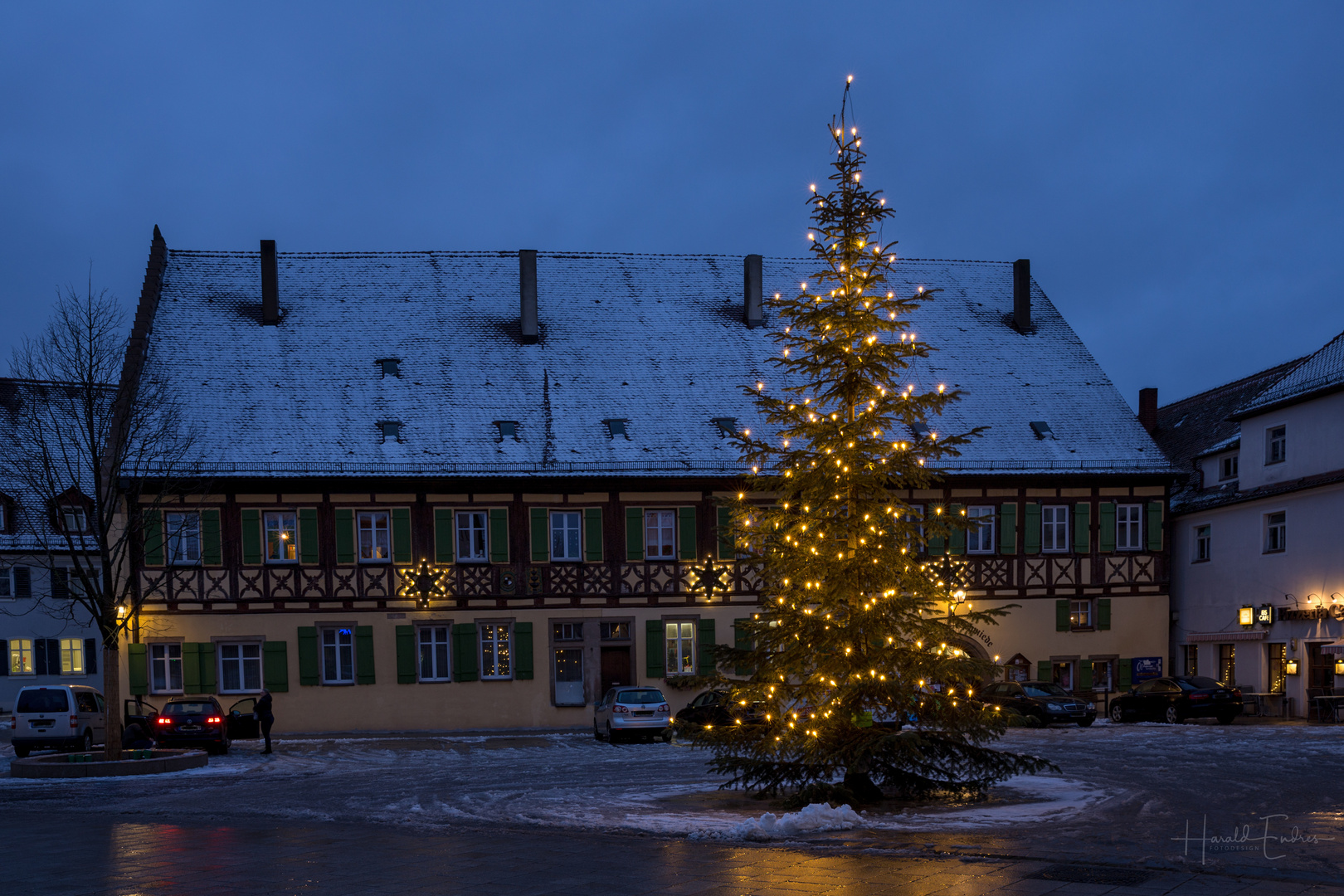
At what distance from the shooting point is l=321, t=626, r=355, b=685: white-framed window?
3362 cm

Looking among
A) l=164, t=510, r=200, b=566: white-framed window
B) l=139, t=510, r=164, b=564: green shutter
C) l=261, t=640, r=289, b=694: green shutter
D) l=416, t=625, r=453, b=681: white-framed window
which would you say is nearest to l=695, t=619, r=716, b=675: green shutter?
l=416, t=625, r=453, b=681: white-framed window

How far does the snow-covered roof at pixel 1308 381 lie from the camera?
107ft

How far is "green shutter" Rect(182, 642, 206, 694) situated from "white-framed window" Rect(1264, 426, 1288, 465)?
27894 mm

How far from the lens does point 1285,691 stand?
3359cm

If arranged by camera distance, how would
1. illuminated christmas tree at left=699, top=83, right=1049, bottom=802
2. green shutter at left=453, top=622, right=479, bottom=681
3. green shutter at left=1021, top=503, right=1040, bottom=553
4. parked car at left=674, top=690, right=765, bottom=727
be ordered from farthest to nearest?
green shutter at left=1021, top=503, right=1040, bottom=553, green shutter at left=453, top=622, right=479, bottom=681, parked car at left=674, top=690, right=765, bottom=727, illuminated christmas tree at left=699, top=83, right=1049, bottom=802

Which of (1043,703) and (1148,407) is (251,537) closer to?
(1043,703)

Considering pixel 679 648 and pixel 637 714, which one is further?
pixel 679 648

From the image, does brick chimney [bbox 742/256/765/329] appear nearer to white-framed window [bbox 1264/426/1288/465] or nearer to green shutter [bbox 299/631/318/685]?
white-framed window [bbox 1264/426/1288/465]

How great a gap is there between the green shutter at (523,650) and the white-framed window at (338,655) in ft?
13.3

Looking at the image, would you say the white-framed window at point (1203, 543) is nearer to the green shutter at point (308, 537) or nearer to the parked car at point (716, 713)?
the parked car at point (716, 713)

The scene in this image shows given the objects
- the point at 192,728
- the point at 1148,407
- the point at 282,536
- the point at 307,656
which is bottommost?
the point at 192,728

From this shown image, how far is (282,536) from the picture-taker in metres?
33.5

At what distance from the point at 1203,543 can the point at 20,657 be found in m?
38.5

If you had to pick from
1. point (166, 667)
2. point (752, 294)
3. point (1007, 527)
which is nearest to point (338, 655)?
point (166, 667)
